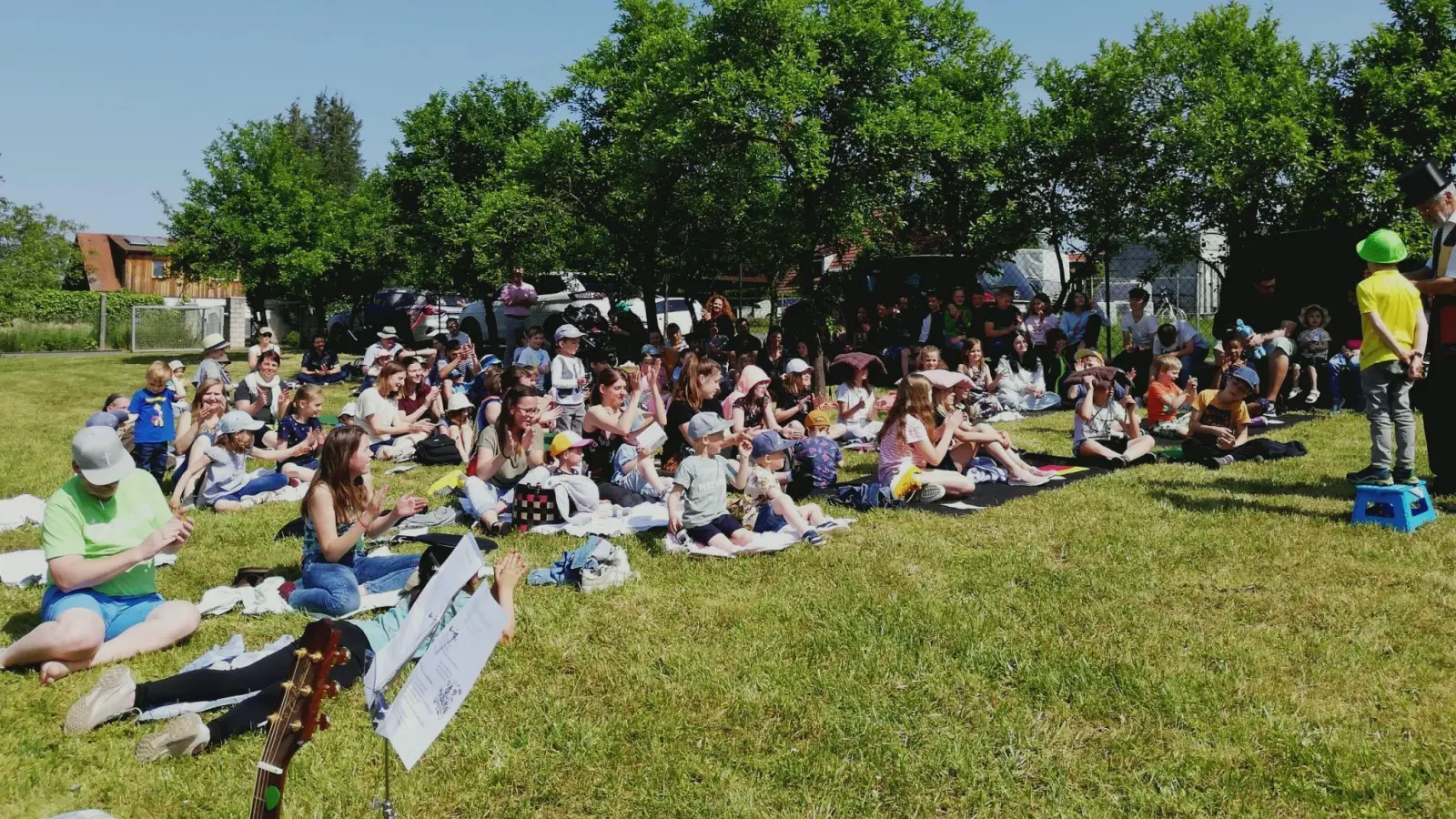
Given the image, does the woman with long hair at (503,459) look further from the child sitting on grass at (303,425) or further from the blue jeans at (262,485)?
the child sitting on grass at (303,425)

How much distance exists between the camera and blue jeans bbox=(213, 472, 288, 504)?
8.64m

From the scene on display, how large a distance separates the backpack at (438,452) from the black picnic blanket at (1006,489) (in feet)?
14.0

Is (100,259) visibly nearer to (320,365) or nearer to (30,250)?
(30,250)

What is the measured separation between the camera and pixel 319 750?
3.78 m

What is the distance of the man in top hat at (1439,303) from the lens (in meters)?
6.59

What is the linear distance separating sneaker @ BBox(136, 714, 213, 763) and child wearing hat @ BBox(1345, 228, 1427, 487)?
21.8 ft

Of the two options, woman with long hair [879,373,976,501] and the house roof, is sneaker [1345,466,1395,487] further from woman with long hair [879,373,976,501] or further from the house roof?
the house roof

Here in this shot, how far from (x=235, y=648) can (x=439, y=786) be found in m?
1.77

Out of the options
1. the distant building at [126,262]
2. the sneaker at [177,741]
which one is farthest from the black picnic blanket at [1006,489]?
the distant building at [126,262]

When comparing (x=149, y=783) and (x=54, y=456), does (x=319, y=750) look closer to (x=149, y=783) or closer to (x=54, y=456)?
(x=149, y=783)

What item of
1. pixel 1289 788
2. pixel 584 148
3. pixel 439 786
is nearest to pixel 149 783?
pixel 439 786

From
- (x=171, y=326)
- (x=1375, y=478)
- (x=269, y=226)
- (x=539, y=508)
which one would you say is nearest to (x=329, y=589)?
(x=539, y=508)

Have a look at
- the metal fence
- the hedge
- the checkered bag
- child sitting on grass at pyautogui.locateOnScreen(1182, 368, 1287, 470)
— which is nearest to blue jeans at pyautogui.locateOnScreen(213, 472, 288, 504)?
the checkered bag

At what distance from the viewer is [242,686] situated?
→ 14.0 ft
